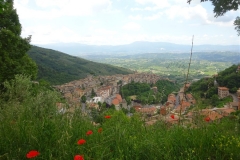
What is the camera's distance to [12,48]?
10812mm

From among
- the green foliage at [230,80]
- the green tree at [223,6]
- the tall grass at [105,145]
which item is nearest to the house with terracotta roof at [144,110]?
the tall grass at [105,145]

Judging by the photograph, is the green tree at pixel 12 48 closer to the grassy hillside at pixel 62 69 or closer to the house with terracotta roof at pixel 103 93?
the house with terracotta roof at pixel 103 93

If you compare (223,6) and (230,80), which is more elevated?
(223,6)

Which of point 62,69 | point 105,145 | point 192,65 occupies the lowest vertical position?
point 62,69

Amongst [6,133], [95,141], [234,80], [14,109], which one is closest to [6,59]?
[14,109]

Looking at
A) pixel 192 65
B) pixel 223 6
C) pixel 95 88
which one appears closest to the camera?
pixel 95 88

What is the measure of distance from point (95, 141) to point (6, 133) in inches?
41.7

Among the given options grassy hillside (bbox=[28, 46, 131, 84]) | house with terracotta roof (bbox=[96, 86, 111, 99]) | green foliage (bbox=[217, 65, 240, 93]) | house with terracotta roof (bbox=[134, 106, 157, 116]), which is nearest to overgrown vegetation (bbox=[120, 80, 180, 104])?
house with terracotta roof (bbox=[134, 106, 157, 116])

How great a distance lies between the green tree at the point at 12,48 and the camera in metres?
10.2

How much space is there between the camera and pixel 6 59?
10.2 meters

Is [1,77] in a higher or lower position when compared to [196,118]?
lower

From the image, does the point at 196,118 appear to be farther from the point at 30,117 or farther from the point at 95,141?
the point at 30,117

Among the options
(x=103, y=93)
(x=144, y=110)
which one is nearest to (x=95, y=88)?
(x=144, y=110)

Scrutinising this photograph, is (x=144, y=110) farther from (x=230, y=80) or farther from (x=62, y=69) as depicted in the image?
(x=62, y=69)
